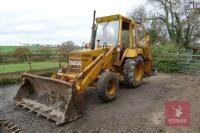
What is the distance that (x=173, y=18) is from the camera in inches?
836

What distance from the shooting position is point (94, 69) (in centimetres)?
598

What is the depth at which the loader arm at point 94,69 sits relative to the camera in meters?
5.34

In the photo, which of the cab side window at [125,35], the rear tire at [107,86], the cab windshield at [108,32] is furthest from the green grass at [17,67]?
the rear tire at [107,86]

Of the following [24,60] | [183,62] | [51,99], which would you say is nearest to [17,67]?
[24,60]

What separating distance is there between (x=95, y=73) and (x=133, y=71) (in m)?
1.72

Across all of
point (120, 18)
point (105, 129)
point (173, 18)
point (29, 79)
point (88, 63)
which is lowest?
point (105, 129)

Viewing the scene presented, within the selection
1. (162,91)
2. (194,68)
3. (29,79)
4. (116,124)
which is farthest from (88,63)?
(194,68)

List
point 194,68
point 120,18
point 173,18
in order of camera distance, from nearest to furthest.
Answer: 1. point 120,18
2. point 194,68
3. point 173,18

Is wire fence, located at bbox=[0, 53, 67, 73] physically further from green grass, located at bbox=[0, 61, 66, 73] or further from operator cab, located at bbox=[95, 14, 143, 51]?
operator cab, located at bbox=[95, 14, 143, 51]

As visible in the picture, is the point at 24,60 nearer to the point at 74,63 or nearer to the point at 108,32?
the point at 108,32

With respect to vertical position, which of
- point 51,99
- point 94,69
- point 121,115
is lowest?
point 121,115

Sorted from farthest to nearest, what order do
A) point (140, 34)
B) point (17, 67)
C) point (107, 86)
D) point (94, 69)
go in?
1. point (17, 67)
2. point (140, 34)
3. point (94, 69)
4. point (107, 86)

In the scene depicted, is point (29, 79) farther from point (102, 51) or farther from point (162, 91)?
point (162, 91)

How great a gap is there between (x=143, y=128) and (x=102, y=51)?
2.92 m
